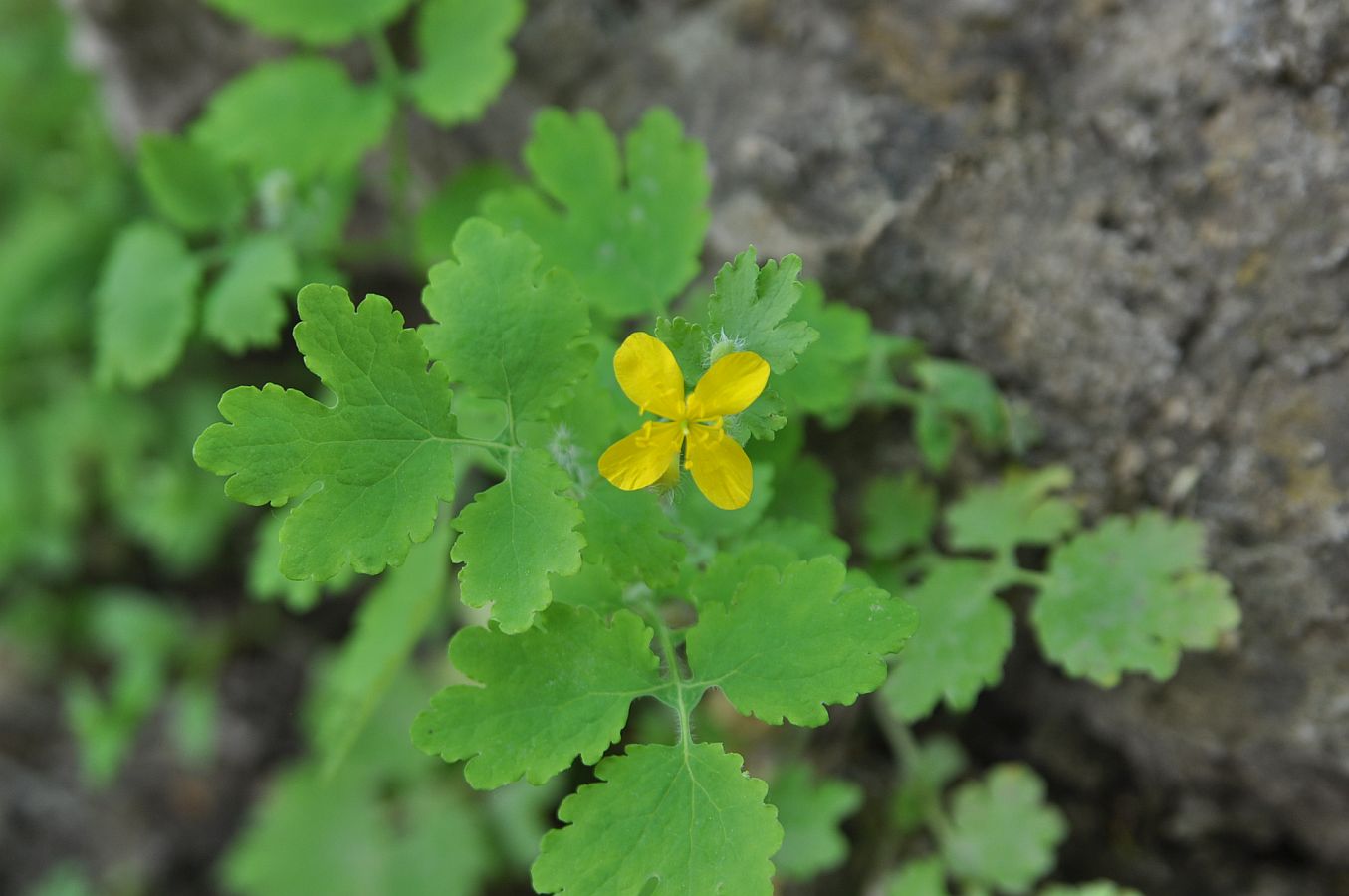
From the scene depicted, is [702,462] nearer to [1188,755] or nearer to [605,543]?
[605,543]

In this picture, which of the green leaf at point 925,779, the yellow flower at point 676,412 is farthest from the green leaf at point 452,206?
the green leaf at point 925,779

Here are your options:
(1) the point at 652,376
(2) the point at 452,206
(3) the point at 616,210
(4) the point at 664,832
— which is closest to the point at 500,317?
(1) the point at 652,376

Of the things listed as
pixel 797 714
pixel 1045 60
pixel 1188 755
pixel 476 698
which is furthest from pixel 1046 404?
→ pixel 476 698

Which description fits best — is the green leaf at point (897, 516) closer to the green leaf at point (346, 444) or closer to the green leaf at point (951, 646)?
the green leaf at point (951, 646)

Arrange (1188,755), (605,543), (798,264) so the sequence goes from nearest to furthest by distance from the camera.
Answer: (798,264), (605,543), (1188,755)

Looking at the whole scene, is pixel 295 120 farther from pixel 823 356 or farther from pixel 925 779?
pixel 925 779
